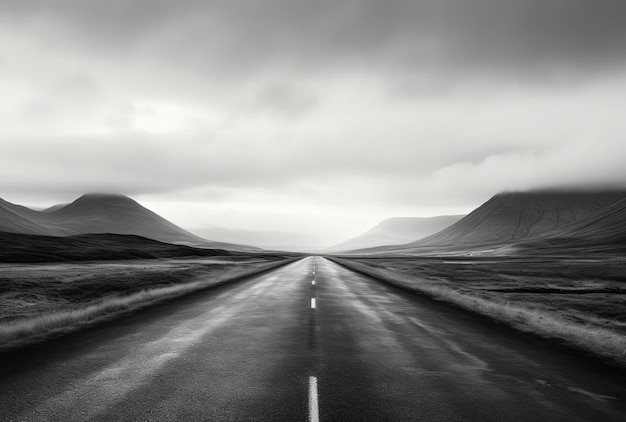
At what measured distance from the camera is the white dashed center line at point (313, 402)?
5211 mm

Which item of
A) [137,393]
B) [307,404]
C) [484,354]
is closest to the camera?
[307,404]

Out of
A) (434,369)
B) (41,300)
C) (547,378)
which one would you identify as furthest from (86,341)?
(41,300)

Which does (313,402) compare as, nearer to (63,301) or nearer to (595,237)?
(63,301)

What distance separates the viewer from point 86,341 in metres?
9.53

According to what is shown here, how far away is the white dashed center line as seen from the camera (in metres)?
5.21

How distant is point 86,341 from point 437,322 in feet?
32.2

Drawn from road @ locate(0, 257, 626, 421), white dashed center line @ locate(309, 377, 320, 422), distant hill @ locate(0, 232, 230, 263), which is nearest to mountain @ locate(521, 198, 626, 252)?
distant hill @ locate(0, 232, 230, 263)

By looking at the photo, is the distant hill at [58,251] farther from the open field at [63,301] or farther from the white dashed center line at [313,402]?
the white dashed center line at [313,402]

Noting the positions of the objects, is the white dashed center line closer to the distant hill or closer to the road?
the road

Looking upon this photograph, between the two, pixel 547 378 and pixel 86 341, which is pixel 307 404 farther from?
pixel 86 341

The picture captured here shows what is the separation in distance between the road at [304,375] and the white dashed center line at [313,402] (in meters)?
0.03

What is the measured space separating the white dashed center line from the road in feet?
0.09

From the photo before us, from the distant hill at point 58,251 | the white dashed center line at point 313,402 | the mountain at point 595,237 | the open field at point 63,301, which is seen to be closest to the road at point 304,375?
the white dashed center line at point 313,402

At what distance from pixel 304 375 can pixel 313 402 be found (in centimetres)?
128
